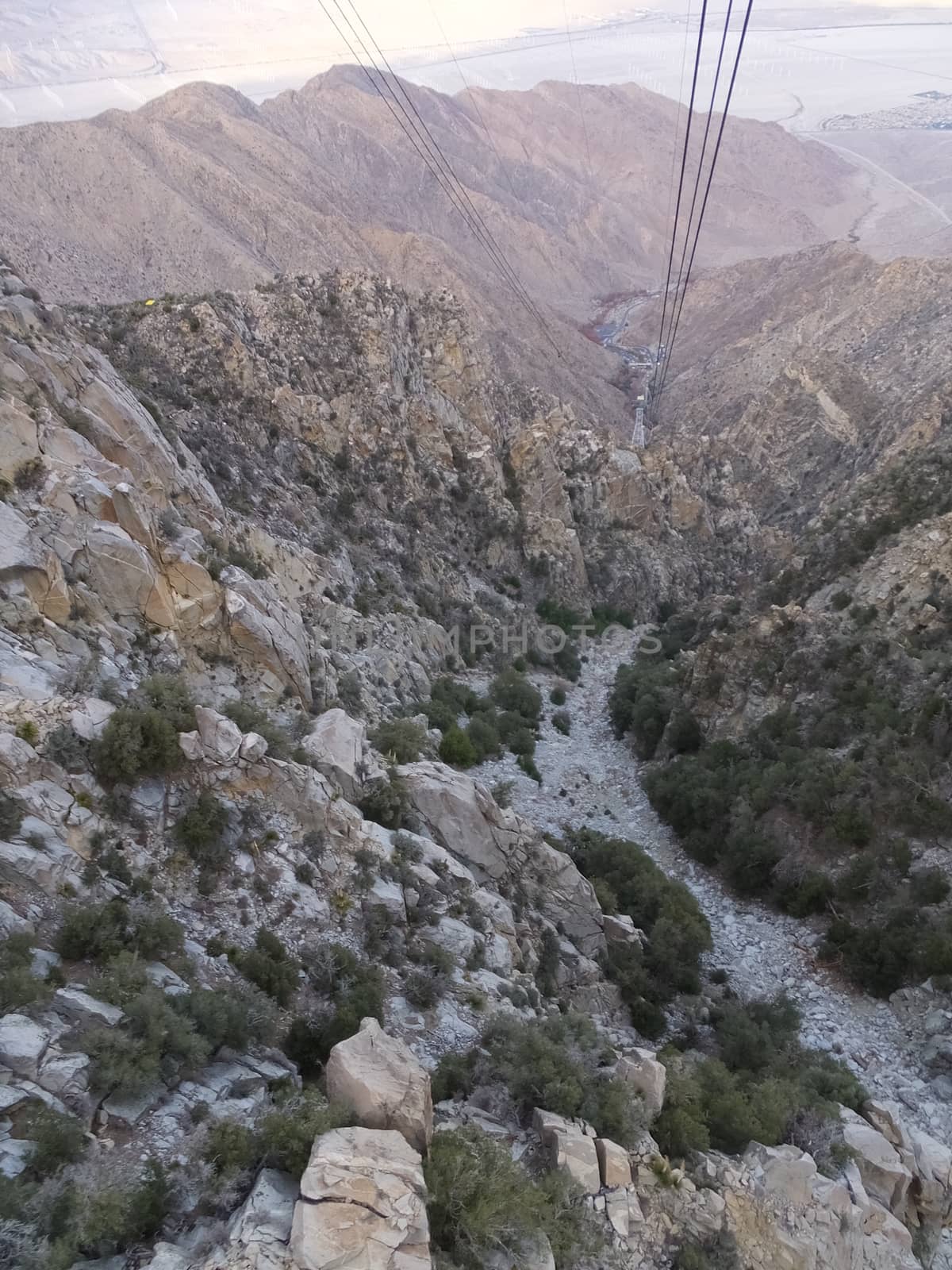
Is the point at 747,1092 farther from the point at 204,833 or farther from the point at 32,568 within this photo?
the point at 32,568

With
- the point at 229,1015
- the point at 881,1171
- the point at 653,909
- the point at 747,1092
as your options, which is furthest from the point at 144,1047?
the point at 653,909

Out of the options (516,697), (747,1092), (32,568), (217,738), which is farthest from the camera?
(516,697)

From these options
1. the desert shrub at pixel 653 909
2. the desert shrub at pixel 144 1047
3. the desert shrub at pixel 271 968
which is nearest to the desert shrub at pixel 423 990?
the desert shrub at pixel 271 968

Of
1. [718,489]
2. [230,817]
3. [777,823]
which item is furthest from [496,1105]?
[718,489]

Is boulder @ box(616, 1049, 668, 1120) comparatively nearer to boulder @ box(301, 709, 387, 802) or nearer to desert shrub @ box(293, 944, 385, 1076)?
desert shrub @ box(293, 944, 385, 1076)

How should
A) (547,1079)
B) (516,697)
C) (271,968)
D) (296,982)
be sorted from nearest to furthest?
1. (547,1079)
2. (271,968)
3. (296,982)
4. (516,697)

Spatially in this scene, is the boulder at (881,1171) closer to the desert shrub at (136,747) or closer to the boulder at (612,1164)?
the boulder at (612,1164)
